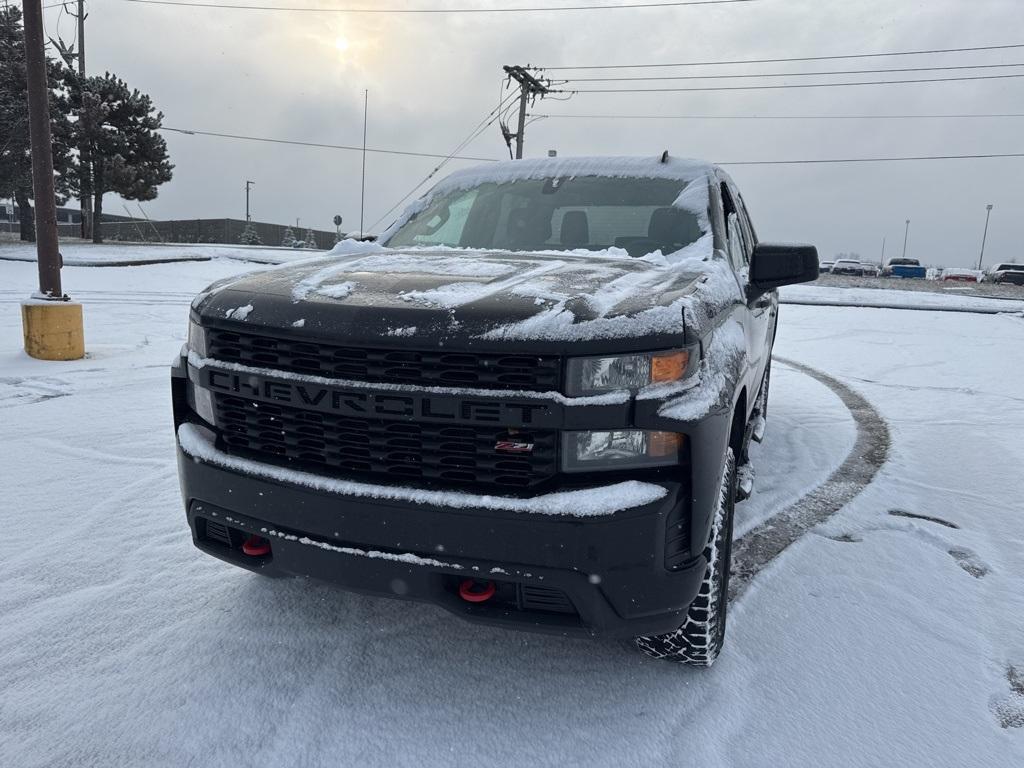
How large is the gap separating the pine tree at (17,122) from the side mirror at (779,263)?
30.4 m

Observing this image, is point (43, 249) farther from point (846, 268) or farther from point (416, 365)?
point (846, 268)

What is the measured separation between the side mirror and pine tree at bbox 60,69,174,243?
110 feet

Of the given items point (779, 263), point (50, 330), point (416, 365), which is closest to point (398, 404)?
point (416, 365)

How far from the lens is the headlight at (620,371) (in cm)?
175

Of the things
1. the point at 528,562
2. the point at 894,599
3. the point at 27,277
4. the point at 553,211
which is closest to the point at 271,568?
the point at 528,562

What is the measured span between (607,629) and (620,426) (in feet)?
1.79

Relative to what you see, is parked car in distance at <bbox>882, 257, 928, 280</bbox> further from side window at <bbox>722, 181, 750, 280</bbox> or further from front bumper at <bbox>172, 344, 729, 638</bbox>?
front bumper at <bbox>172, 344, 729, 638</bbox>

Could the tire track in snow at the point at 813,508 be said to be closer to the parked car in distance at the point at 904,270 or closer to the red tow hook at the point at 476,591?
the red tow hook at the point at 476,591

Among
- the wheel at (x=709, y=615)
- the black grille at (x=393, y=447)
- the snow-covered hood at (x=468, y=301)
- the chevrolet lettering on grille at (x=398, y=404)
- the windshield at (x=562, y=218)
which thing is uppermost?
the windshield at (x=562, y=218)

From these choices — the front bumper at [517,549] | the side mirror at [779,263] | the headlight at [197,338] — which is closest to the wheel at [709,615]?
the front bumper at [517,549]

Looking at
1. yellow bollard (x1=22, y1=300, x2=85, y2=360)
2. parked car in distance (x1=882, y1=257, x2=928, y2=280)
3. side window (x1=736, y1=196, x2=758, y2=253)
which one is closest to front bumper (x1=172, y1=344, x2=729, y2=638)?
side window (x1=736, y1=196, x2=758, y2=253)

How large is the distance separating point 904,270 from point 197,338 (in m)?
57.5

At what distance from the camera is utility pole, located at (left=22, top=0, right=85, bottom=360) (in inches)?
271

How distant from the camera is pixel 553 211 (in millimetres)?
3262
